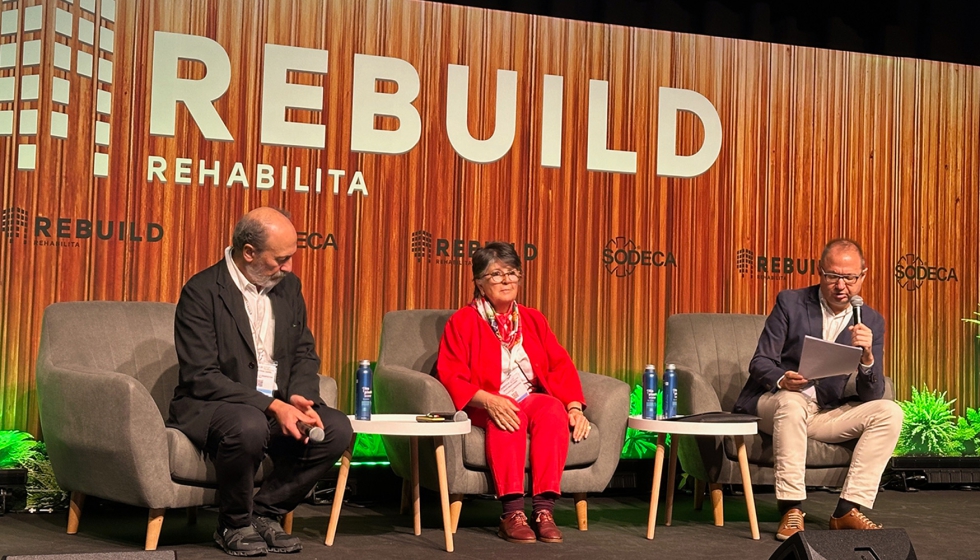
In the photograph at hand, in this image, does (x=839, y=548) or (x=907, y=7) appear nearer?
(x=839, y=548)

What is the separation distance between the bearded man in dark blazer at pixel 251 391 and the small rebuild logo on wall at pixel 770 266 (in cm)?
246

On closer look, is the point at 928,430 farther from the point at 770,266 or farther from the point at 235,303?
the point at 235,303

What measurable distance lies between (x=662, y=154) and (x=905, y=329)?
158 centimetres

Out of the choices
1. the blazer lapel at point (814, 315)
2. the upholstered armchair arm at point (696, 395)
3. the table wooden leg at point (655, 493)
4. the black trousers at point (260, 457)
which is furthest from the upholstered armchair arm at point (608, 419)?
the black trousers at point (260, 457)

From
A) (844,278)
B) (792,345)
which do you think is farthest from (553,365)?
(844,278)

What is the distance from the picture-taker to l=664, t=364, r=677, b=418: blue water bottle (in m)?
4.10

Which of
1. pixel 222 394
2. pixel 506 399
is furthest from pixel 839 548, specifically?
pixel 222 394

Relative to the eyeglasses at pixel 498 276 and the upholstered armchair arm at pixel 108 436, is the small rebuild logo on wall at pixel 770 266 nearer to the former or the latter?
the eyeglasses at pixel 498 276

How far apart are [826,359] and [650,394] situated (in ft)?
2.10

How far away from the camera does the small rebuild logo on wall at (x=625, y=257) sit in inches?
203

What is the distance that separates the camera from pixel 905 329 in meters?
5.60

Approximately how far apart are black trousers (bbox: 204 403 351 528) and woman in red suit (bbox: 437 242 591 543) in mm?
517

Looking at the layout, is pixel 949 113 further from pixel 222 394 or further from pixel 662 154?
pixel 222 394

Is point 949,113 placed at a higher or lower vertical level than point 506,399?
Answer: higher
